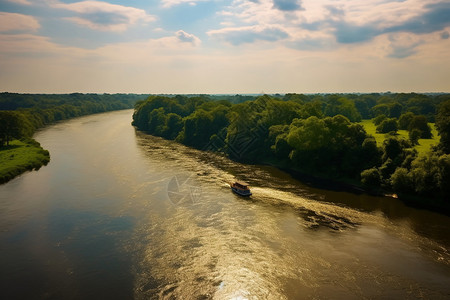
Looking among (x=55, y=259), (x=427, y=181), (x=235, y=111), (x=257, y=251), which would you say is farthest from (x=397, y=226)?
(x=235, y=111)

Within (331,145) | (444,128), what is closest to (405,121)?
(331,145)

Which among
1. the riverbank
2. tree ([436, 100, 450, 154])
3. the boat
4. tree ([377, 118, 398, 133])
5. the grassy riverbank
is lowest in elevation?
the riverbank

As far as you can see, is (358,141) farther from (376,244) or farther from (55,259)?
(55,259)

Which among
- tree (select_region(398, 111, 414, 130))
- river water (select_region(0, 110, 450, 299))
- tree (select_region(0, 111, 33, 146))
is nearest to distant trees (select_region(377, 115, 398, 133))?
tree (select_region(398, 111, 414, 130))

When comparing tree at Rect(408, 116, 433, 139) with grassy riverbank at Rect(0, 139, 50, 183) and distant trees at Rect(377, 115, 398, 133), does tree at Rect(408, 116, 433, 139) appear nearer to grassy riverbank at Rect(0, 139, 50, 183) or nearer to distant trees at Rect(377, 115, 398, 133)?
distant trees at Rect(377, 115, 398, 133)

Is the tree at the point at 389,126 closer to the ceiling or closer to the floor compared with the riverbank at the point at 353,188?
closer to the ceiling

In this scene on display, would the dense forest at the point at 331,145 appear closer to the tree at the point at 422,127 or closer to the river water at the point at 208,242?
the tree at the point at 422,127

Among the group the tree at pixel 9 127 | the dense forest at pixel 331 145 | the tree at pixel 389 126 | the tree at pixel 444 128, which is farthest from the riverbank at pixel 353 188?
the tree at pixel 9 127
